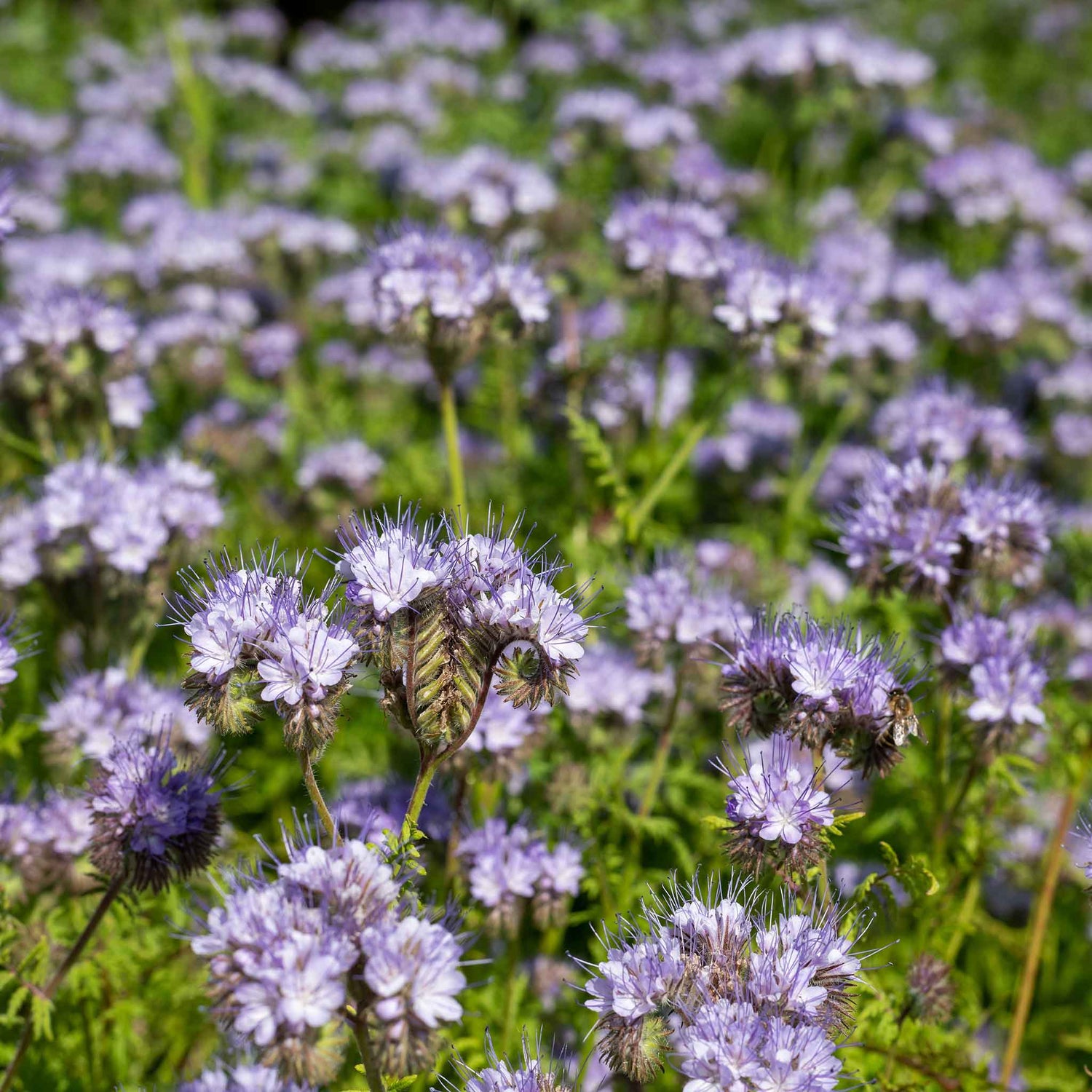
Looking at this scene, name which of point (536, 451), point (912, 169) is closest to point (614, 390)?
point (536, 451)

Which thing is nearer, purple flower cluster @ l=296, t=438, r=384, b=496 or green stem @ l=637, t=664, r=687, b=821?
green stem @ l=637, t=664, r=687, b=821

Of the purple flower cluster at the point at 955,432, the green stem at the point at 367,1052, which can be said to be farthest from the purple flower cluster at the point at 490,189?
the green stem at the point at 367,1052

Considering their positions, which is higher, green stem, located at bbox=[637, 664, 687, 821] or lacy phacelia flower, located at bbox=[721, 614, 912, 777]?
green stem, located at bbox=[637, 664, 687, 821]

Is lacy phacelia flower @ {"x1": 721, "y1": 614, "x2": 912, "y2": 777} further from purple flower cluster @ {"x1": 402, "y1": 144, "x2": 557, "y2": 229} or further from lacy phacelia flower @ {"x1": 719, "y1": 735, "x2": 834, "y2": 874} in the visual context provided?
purple flower cluster @ {"x1": 402, "y1": 144, "x2": 557, "y2": 229}

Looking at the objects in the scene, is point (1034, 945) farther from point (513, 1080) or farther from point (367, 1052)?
point (367, 1052)

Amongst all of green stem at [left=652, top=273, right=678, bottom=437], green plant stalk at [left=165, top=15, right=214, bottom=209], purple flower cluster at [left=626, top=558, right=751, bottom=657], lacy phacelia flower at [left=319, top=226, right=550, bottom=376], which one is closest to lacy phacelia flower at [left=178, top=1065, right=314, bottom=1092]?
purple flower cluster at [left=626, top=558, right=751, bottom=657]

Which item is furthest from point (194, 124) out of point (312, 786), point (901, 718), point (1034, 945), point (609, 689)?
point (1034, 945)
